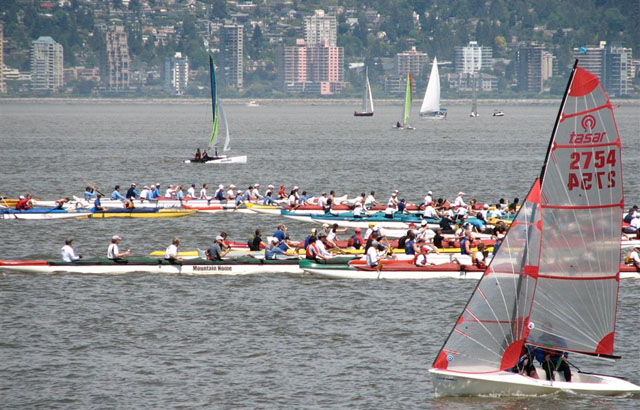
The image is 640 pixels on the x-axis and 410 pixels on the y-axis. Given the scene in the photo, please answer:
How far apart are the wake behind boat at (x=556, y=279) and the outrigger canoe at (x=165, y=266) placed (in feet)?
49.0

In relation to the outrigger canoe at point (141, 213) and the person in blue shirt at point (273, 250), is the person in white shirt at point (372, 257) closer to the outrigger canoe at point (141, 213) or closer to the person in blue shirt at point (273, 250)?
the person in blue shirt at point (273, 250)

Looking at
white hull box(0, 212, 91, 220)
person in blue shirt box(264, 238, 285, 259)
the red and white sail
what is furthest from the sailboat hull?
the red and white sail

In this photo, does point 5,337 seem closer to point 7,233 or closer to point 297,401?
point 297,401

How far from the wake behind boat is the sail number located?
0.07 ft

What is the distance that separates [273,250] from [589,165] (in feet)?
60.2

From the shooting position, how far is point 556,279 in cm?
2392

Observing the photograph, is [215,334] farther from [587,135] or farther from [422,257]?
[587,135]

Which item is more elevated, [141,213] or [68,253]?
[68,253]

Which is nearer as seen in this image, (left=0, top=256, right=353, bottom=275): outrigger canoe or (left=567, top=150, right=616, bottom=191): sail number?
(left=567, top=150, right=616, bottom=191): sail number

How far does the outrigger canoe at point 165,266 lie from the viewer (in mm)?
39125

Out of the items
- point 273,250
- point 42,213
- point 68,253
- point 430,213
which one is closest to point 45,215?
point 42,213

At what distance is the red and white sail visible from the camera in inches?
910

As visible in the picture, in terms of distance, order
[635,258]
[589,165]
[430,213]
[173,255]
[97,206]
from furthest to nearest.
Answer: [97,206] → [430,213] → [173,255] → [635,258] → [589,165]

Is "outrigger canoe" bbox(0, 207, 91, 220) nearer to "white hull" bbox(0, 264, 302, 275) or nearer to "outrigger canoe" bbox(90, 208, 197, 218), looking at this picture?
"outrigger canoe" bbox(90, 208, 197, 218)
